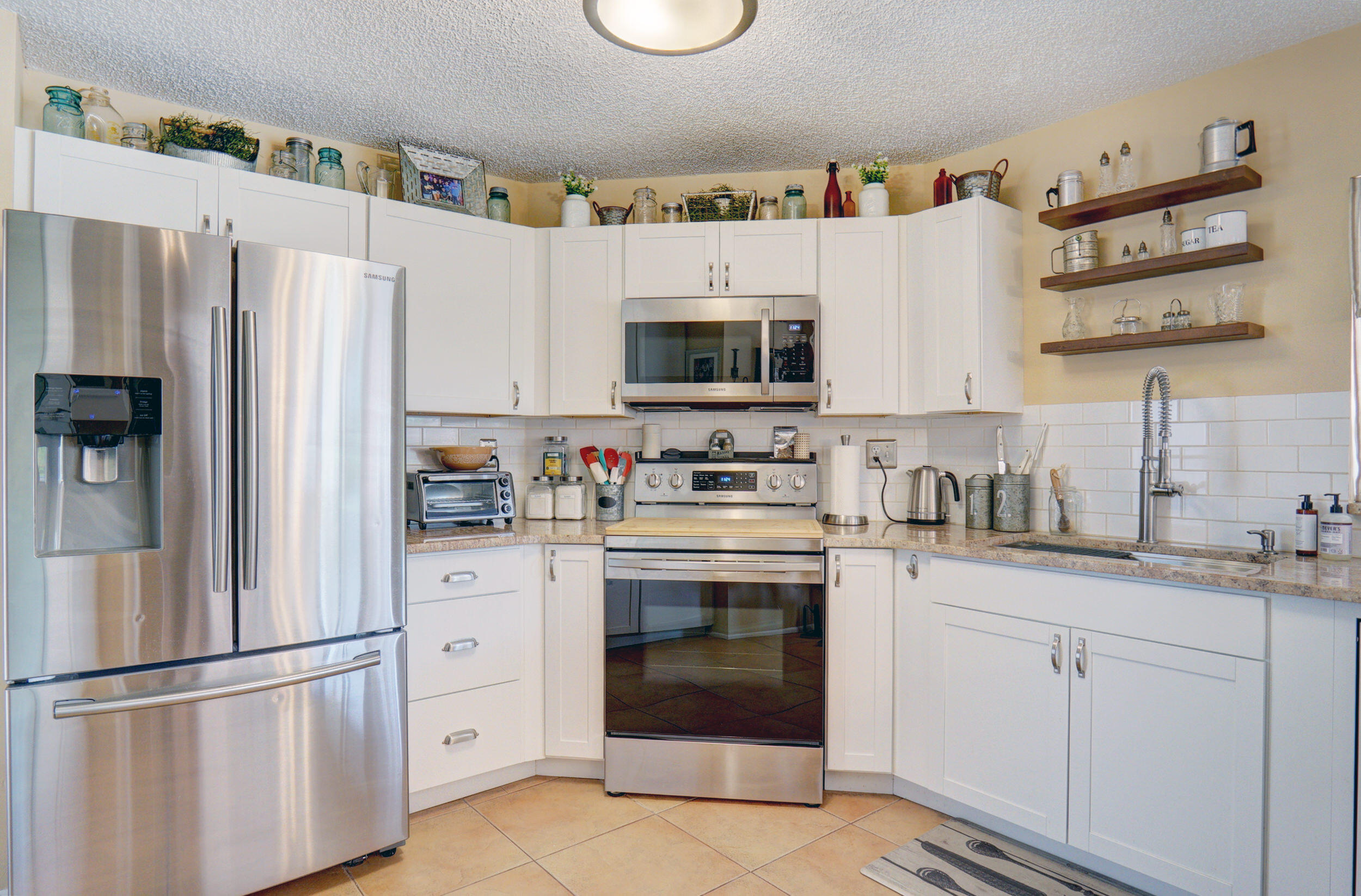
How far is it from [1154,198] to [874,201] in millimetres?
951

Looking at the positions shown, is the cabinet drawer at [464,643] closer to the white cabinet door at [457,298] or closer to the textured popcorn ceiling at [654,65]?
the white cabinet door at [457,298]

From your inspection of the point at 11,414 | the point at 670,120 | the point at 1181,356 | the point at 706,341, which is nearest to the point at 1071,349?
the point at 1181,356

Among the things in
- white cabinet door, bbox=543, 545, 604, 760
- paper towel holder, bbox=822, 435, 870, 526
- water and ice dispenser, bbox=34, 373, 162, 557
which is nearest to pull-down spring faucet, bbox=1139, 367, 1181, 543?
paper towel holder, bbox=822, 435, 870, 526

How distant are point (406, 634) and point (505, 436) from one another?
4.05 feet

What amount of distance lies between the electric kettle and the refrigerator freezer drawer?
1.99 m

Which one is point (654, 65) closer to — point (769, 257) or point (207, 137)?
point (769, 257)

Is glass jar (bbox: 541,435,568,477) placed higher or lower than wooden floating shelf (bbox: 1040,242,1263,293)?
lower

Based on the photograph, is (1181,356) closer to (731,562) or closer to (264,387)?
(731,562)

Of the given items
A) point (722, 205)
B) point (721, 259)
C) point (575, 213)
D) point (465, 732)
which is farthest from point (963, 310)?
point (465, 732)

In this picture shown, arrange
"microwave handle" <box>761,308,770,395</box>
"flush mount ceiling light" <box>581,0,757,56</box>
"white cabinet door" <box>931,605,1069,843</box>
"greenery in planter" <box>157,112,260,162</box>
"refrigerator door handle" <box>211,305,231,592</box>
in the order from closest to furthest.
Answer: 1. "flush mount ceiling light" <box>581,0,757,56</box>
2. "refrigerator door handle" <box>211,305,231,592</box>
3. "white cabinet door" <box>931,605,1069,843</box>
4. "greenery in planter" <box>157,112,260,162</box>
5. "microwave handle" <box>761,308,770,395</box>

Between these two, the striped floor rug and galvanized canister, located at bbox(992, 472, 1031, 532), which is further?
galvanized canister, located at bbox(992, 472, 1031, 532)

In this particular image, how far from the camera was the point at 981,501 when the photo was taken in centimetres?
281

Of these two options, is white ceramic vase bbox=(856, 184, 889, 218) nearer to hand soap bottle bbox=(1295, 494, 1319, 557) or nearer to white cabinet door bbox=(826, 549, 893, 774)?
white cabinet door bbox=(826, 549, 893, 774)

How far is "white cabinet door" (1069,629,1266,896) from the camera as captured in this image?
5.75 feet
